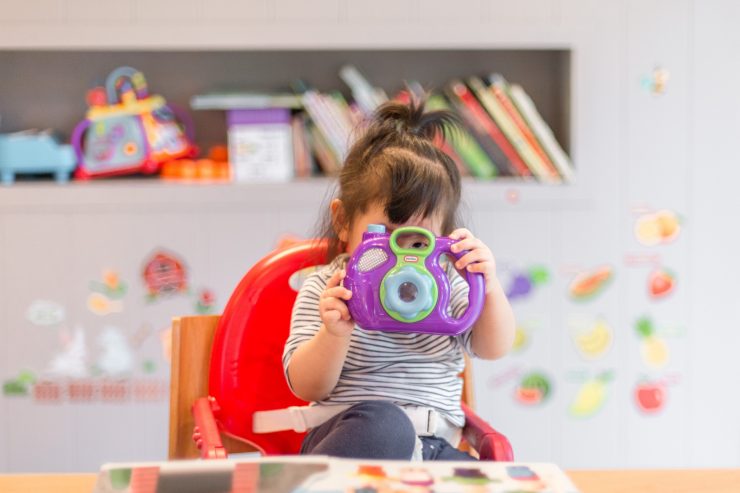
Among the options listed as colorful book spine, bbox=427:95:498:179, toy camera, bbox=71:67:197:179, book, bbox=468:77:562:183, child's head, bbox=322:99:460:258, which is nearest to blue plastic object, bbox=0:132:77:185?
toy camera, bbox=71:67:197:179

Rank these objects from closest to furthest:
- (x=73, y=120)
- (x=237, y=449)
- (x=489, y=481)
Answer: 1. (x=489, y=481)
2. (x=237, y=449)
3. (x=73, y=120)

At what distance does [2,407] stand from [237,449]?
1055 mm

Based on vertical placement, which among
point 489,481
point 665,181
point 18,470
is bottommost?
point 18,470

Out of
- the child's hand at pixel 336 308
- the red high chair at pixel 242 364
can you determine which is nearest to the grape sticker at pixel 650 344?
the red high chair at pixel 242 364

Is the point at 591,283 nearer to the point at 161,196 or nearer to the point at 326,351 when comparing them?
the point at 161,196

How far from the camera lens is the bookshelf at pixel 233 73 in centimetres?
229

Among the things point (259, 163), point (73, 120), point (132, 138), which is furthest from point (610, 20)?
point (73, 120)

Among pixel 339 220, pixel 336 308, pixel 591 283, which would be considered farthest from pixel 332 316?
pixel 591 283

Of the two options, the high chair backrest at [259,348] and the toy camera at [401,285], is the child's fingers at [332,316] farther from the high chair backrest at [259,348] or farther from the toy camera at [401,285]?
the high chair backrest at [259,348]

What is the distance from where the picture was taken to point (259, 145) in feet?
7.21

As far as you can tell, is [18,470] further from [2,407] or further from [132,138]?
[132,138]

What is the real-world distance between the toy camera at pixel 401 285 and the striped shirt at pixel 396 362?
0.20 meters

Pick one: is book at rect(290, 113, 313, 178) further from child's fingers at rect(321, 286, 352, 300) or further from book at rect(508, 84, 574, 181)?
child's fingers at rect(321, 286, 352, 300)

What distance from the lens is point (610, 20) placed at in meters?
2.16
